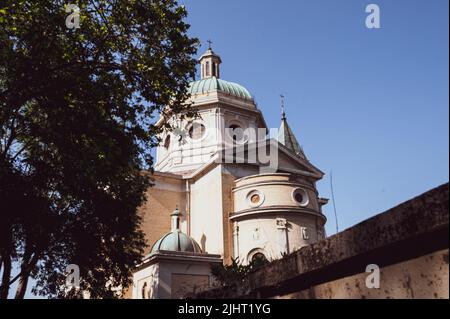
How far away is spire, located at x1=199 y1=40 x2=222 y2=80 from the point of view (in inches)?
1361

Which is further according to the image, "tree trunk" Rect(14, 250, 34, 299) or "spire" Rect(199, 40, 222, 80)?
"spire" Rect(199, 40, 222, 80)

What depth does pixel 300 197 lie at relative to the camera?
80.1 feet

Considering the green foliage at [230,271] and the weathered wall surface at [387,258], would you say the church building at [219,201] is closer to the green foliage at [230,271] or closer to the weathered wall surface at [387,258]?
the green foliage at [230,271]

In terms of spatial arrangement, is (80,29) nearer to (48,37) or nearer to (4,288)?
(48,37)

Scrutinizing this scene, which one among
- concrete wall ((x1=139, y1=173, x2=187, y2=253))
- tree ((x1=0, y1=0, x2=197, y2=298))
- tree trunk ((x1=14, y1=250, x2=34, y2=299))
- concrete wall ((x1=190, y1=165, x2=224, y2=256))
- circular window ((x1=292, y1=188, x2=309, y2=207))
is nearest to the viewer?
tree ((x1=0, y1=0, x2=197, y2=298))

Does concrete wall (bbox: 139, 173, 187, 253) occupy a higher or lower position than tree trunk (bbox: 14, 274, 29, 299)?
higher

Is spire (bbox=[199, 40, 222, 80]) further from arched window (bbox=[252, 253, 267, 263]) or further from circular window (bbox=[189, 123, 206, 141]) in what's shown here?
arched window (bbox=[252, 253, 267, 263])

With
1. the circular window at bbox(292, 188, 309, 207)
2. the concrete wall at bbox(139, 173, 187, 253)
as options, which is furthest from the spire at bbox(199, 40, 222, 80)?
the circular window at bbox(292, 188, 309, 207)

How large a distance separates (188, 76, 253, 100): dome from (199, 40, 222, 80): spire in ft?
4.25

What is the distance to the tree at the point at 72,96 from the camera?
1021 centimetres

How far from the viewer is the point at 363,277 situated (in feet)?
11.8

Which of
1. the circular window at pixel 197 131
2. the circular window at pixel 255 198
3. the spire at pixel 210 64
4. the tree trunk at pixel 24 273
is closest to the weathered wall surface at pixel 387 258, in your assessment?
the tree trunk at pixel 24 273
